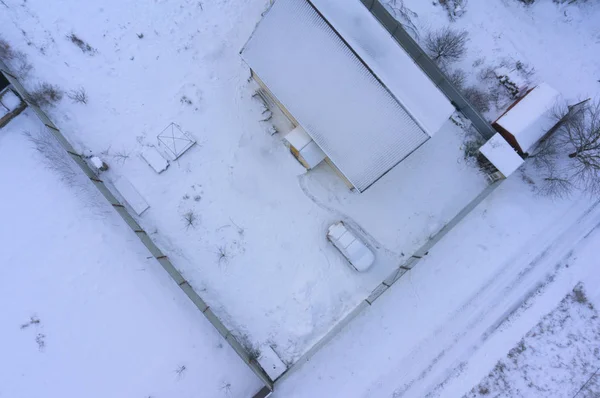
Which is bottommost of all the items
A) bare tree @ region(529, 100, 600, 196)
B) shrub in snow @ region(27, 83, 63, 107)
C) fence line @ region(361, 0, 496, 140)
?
bare tree @ region(529, 100, 600, 196)

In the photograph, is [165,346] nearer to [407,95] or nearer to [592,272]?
[407,95]

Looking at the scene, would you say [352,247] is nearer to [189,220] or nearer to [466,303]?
[466,303]

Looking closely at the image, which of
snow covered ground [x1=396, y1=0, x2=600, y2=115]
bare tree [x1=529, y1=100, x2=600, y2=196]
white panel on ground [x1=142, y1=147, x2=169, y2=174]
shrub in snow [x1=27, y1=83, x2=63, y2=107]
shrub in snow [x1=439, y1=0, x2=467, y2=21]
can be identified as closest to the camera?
bare tree [x1=529, y1=100, x2=600, y2=196]

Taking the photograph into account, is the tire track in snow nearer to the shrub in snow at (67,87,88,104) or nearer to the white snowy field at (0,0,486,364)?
the white snowy field at (0,0,486,364)

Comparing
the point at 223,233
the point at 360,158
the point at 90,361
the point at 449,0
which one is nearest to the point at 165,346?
the point at 90,361

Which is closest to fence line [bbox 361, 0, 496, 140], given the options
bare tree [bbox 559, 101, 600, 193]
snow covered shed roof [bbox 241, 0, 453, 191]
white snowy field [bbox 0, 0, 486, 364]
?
white snowy field [bbox 0, 0, 486, 364]

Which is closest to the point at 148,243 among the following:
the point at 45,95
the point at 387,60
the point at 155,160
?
the point at 155,160

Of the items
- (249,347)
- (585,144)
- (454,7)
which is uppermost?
(454,7)
